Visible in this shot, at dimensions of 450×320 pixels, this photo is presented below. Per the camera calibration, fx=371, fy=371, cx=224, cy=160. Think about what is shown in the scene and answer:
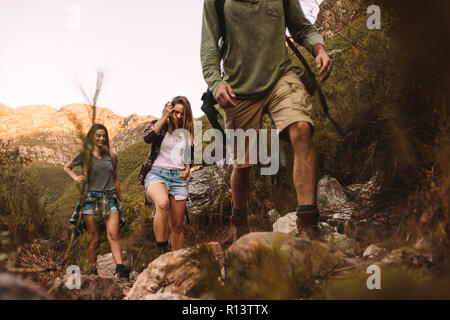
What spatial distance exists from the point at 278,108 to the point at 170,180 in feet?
6.69

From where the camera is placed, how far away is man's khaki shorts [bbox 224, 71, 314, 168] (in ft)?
9.07

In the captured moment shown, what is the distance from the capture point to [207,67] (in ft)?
9.61

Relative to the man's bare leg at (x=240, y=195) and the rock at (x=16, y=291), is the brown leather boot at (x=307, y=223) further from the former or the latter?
the rock at (x=16, y=291)

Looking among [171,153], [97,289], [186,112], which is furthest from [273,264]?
[186,112]

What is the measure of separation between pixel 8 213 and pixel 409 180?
4.00 metres

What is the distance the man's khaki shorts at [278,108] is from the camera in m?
2.76

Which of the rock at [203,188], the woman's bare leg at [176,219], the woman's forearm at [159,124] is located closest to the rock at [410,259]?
the woman's bare leg at [176,219]

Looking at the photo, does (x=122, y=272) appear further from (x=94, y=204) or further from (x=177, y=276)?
(x=177, y=276)

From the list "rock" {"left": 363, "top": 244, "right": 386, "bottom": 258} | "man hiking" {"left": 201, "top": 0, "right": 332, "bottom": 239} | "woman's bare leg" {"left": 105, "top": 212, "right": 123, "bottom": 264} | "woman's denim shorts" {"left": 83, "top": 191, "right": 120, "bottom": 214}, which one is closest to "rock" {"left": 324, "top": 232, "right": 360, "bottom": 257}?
"rock" {"left": 363, "top": 244, "right": 386, "bottom": 258}

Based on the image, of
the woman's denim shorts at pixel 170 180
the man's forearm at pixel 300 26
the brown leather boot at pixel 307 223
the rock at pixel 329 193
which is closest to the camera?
the brown leather boot at pixel 307 223

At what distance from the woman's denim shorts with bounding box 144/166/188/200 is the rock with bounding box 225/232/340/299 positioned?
245 centimetres

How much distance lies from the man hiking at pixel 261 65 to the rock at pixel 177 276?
3.27 ft
